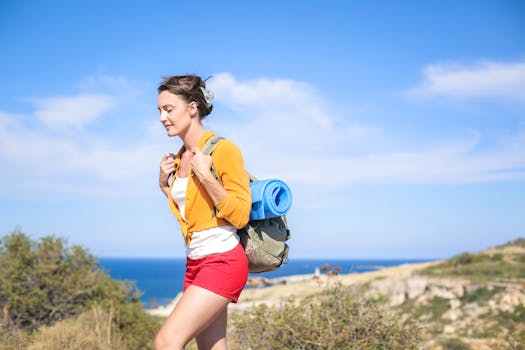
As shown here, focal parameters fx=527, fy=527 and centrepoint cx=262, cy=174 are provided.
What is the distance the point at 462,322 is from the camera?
11.7m

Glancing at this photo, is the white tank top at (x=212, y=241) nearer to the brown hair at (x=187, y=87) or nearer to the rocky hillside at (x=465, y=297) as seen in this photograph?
the brown hair at (x=187, y=87)

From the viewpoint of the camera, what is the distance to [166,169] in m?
3.37

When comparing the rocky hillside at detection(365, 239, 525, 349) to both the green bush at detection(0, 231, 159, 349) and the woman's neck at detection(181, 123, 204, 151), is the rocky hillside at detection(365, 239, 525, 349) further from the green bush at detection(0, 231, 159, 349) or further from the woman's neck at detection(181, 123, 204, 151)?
the woman's neck at detection(181, 123, 204, 151)

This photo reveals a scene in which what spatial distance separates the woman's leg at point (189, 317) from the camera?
8.74ft

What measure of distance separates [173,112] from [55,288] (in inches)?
228

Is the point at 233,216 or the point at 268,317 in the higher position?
the point at 233,216

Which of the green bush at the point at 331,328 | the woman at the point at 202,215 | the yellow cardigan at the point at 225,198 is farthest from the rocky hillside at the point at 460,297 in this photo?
the yellow cardigan at the point at 225,198

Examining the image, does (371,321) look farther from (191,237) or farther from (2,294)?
(2,294)

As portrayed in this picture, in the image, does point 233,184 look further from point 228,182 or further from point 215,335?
point 215,335

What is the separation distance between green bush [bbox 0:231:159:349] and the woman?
15.9 ft

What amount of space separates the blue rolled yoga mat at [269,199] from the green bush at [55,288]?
5.13 m

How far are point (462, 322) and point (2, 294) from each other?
30.4 ft

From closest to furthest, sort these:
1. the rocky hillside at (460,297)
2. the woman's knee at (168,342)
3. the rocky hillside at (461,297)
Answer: the woman's knee at (168,342), the rocky hillside at (460,297), the rocky hillside at (461,297)

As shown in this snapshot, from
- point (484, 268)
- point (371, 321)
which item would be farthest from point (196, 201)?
point (484, 268)
